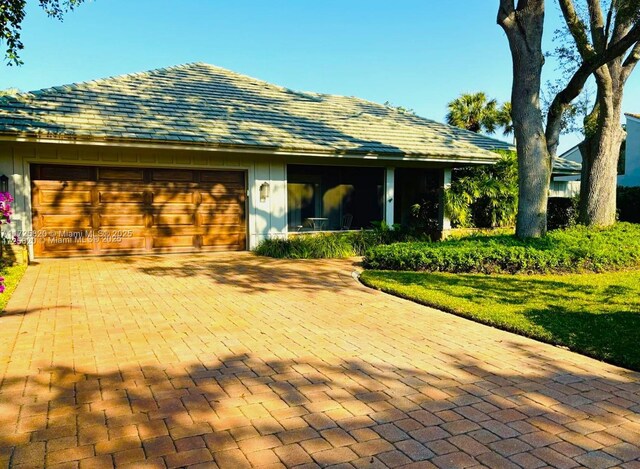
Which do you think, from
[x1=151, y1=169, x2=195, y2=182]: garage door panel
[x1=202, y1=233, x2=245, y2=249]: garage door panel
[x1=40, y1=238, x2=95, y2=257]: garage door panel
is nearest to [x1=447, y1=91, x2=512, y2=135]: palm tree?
[x1=202, y1=233, x2=245, y2=249]: garage door panel

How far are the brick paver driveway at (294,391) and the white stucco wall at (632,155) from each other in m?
26.5

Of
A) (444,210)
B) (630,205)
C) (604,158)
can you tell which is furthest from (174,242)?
(630,205)

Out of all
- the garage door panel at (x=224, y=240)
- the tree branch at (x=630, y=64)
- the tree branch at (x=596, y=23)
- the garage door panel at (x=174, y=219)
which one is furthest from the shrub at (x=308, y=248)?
the tree branch at (x=630, y=64)

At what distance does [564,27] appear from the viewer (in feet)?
44.0

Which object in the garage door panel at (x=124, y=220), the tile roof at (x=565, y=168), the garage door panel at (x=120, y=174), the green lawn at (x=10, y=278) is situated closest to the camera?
the green lawn at (x=10, y=278)

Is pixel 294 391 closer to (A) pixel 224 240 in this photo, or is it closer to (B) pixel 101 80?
(A) pixel 224 240

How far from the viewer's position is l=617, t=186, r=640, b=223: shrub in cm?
2075

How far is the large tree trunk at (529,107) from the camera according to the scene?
10.9 m

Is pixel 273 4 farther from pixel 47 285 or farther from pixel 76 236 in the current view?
pixel 47 285

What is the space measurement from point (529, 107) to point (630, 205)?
524 inches

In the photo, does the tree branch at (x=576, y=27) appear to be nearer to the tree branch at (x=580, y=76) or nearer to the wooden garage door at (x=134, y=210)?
the tree branch at (x=580, y=76)

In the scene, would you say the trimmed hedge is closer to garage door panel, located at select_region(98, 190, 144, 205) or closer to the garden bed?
garage door panel, located at select_region(98, 190, 144, 205)

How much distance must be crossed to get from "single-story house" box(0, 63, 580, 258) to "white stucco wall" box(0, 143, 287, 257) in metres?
0.03

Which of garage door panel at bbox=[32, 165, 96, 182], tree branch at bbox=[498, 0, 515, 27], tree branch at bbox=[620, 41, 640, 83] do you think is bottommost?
garage door panel at bbox=[32, 165, 96, 182]
